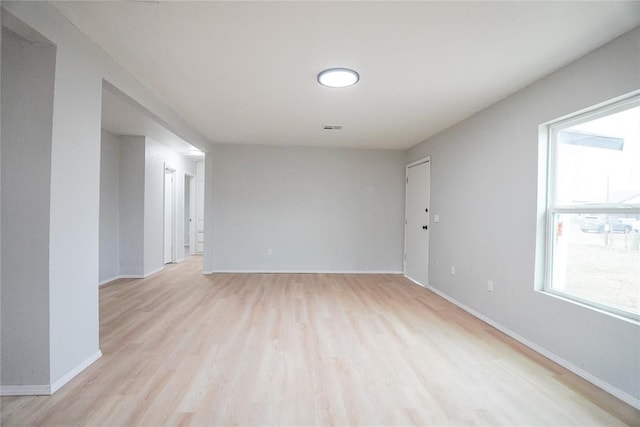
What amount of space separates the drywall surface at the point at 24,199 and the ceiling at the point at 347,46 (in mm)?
486

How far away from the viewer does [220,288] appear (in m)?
4.42

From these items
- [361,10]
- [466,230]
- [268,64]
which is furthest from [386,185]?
[361,10]

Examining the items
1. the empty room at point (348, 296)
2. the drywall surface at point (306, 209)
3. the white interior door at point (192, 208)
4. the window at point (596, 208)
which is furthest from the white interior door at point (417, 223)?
the white interior door at point (192, 208)

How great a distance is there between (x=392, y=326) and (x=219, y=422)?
1924mm

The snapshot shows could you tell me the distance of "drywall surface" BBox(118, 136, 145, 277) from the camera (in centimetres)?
500

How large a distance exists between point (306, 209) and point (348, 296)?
2.09 metres

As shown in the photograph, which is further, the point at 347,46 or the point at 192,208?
the point at 192,208

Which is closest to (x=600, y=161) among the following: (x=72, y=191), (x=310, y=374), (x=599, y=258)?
(x=599, y=258)

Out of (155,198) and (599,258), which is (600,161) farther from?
(155,198)

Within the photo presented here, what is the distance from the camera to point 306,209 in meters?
5.62

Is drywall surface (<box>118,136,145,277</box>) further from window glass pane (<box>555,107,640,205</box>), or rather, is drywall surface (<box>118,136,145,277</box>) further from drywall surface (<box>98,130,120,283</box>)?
window glass pane (<box>555,107,640,205</box>)

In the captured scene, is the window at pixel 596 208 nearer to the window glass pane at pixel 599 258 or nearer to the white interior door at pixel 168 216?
the window glass pane at pixel 599 258

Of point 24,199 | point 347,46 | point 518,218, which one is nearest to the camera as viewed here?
point 24,199

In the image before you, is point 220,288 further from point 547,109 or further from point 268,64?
point 547,109
